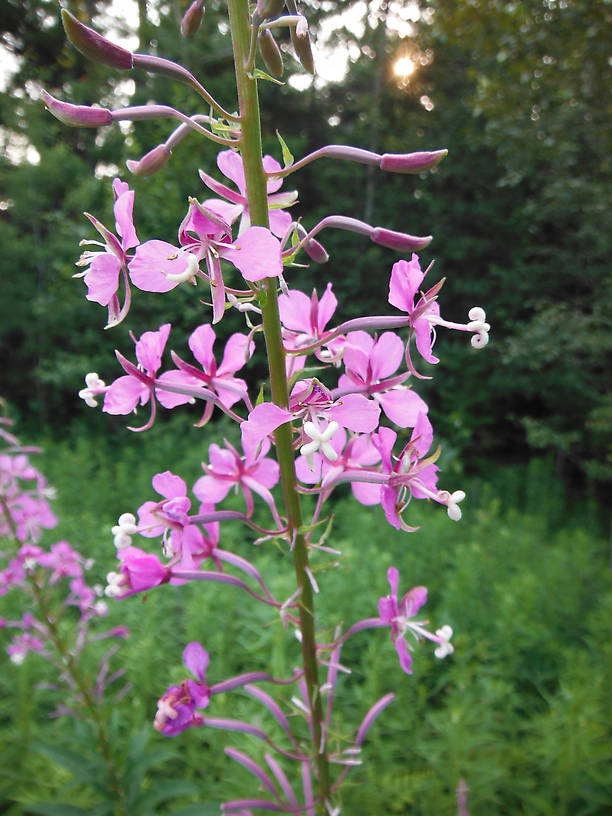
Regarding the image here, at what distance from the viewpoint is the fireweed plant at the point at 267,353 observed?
88 centimetres

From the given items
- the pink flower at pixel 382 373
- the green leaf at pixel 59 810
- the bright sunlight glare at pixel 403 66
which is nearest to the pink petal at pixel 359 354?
the pink flower at pixel 382 373

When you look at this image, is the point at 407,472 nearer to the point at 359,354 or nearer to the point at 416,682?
the point at 359,354

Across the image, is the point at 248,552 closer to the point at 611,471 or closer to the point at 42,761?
the point at 42,761

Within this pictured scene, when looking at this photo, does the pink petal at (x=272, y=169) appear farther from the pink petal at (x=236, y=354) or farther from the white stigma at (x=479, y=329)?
the white stigma at (x=479, y=329)

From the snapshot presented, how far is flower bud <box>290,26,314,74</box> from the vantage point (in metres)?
0.95

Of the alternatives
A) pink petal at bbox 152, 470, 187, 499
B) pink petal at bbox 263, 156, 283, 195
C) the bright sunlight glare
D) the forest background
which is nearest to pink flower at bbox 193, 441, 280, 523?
pink petal at bbox 152, 470, 187, 499

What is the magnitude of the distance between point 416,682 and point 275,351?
2.54 metres

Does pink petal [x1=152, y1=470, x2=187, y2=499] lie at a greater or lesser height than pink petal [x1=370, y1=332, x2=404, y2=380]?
lesser

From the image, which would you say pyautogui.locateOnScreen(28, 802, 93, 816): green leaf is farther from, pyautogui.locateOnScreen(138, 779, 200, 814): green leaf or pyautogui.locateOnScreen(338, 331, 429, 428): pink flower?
pyautogui.locateOnScreen(338, 331, 429, 428): pink flower

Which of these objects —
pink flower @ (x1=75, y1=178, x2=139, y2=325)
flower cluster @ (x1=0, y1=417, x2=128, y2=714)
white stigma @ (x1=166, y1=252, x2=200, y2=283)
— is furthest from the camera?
flower cluster @ (x1=0, y1=417, x2=128, y2=714)

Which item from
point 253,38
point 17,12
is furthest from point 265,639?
point 17,12

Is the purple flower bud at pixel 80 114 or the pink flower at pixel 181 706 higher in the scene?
the purple flower bud at pixel 80 114

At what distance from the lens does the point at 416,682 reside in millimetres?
2922

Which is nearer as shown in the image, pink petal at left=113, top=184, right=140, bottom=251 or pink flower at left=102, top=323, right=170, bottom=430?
pink petal at left=113, top=184, right=140, bottom=251
